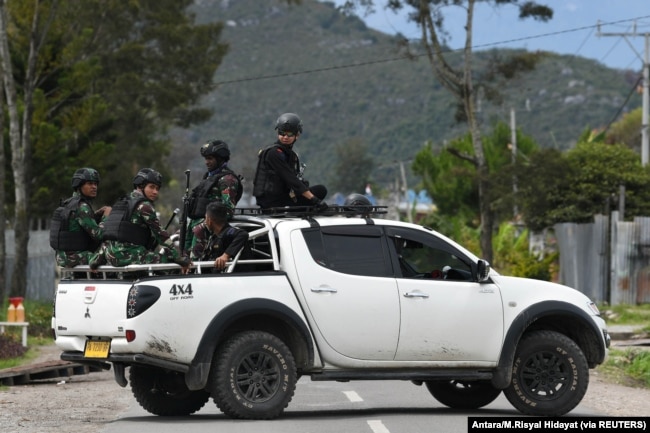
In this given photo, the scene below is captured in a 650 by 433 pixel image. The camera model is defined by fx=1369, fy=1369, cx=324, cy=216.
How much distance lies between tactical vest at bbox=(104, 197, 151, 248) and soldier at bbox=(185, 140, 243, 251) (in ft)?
1.53

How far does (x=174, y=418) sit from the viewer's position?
511 inches

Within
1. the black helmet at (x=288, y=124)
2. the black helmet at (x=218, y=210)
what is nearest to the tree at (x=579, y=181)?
the black helmet at (x=288, y=124)

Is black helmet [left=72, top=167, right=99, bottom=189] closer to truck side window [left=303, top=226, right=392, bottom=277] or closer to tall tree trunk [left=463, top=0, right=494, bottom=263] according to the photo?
truck side window [left=303, top=226, right=392, bottom=277]

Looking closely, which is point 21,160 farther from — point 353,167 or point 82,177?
point 353,167

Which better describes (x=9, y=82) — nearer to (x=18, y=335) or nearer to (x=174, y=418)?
(x=18, y=335)

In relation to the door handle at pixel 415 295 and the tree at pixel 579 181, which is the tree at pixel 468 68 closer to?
the tree at pixel 579 181

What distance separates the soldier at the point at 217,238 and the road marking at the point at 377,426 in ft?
6.30

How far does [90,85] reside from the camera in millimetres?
51031

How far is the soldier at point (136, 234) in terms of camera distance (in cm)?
1295

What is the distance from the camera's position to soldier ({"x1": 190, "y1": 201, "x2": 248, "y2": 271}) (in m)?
12.3

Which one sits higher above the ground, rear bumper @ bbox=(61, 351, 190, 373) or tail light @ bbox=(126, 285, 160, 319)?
tail light @ bbox=(126, 285, 160, 319)

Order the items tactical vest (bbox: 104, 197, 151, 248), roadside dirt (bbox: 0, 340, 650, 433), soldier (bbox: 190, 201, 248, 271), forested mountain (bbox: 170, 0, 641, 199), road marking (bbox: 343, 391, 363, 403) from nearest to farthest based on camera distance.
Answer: soldier (bbox: 190, 201, 248, 271)
roadside dirt (bbox: 0, 340, 650, 433)
tactical vest (bbox: 104, 197, 151, 248)
road marking (bbox: 343, 391, 363, 403)
forested mountain (bbox: 170, 0, 641, 199)

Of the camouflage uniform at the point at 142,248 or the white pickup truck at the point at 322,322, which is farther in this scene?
the camouflage uniform at the point at 142,248

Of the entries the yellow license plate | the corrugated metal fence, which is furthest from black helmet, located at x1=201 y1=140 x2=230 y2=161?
the corrugated metal fence
